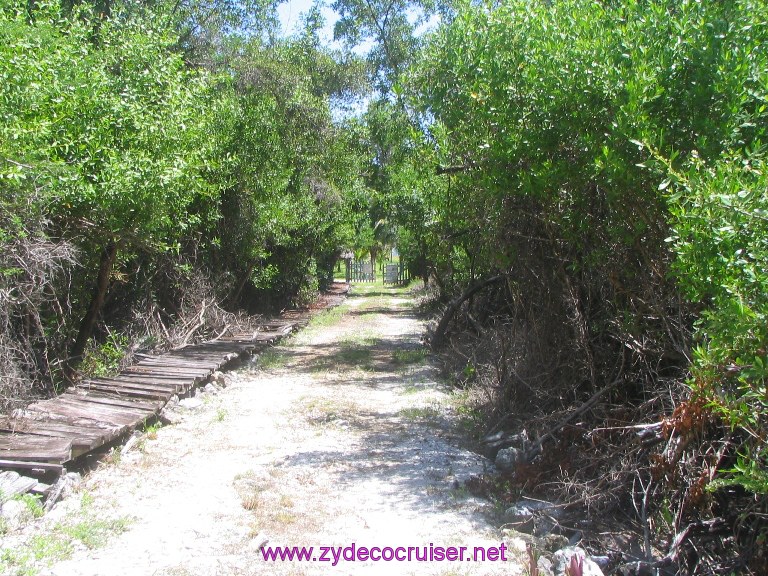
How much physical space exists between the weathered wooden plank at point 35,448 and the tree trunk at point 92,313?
363cm

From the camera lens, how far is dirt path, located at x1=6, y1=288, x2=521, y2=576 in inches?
195

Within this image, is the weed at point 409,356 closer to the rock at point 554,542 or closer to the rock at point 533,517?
the rock at point 533,517

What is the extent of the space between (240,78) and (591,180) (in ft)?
38.9

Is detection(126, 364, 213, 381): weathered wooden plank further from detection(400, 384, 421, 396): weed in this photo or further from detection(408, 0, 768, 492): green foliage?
detection(408, 0, 768, 492): green foliage

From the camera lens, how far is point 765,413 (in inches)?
148

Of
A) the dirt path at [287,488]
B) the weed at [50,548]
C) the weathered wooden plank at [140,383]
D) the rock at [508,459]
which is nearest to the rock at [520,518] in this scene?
the dirt path at [287,488]

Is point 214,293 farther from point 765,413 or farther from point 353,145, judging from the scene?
point 765,413

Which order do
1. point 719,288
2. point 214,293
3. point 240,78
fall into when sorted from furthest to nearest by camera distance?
point 240,78 < point 214,293 < point 719,288

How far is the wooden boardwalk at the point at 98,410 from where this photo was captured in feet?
19.5

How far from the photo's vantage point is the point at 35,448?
601 cm

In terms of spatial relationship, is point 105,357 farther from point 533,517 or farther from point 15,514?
point 533,517

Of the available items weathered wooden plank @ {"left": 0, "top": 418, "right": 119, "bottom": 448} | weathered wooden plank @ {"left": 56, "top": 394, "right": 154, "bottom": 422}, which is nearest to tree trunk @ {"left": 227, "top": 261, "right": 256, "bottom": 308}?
weathered wooden plank @ {"left": 56, "top": 394, "right": 154, "bottom": 422}

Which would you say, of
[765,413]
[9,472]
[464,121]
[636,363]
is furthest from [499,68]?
[9,472]

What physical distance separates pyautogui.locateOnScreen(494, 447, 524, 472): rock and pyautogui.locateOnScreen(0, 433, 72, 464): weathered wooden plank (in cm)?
399
